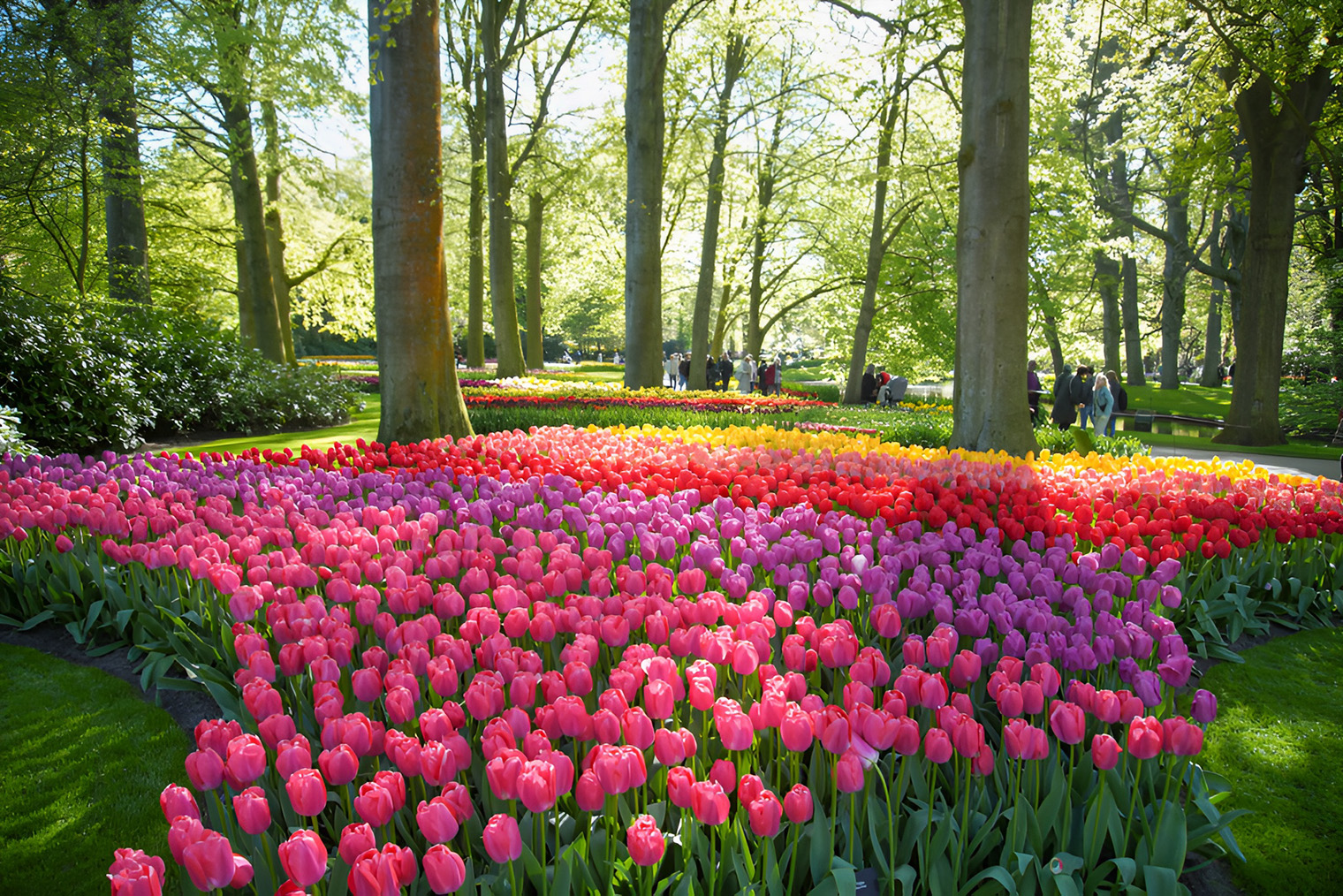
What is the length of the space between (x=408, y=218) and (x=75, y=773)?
5.63m

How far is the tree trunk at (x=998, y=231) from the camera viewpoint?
24.7ft

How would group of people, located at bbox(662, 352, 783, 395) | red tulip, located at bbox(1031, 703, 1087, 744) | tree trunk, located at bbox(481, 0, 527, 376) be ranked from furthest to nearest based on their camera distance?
group of people, located at bbox(662, 352, 783, 395) → tree trunk, located at bbox(481, 0, 527, 376) → red tulip, located at bbox(1031, 703, 1087, 744)

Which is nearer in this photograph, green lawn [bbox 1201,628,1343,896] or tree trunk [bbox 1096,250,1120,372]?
green lawn [bbox 1201,628,1343,896]

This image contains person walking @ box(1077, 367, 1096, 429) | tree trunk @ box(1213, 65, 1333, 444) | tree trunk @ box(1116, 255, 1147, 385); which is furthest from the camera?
tree trunk @ box(1116, 255, 1147, 385)

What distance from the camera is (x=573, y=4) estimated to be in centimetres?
1972

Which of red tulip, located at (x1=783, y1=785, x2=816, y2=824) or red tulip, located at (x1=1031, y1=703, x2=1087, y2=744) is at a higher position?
red tulip, located at (x1=1031, y1=703, x2=1087, y2=744)

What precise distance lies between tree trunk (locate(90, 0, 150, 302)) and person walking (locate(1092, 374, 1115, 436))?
18020 millimetres

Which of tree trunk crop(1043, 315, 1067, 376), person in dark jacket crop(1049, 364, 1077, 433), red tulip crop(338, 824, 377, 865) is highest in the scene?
tree trunk crop(1043, 315, 1067, 376)

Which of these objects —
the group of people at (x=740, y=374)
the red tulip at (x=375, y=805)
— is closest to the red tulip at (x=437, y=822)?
the red tulip at (x=375, y=805)

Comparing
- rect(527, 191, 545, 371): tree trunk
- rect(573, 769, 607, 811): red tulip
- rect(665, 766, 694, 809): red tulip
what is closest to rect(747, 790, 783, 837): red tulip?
rect(665, 766, 694, 809): red tulip

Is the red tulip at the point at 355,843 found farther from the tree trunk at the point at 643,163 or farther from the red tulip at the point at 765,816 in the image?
the tree trunk at the point at 643,163

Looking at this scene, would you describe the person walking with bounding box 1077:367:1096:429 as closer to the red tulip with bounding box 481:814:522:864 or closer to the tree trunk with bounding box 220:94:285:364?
the red tulip with bounding box 481:814:522:864

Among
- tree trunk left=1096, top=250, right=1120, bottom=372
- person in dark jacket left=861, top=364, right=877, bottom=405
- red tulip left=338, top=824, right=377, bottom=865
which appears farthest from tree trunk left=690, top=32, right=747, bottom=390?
red tulip left=338, top=824, right=377, bottom=865

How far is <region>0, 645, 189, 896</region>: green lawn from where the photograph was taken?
2.31 m
